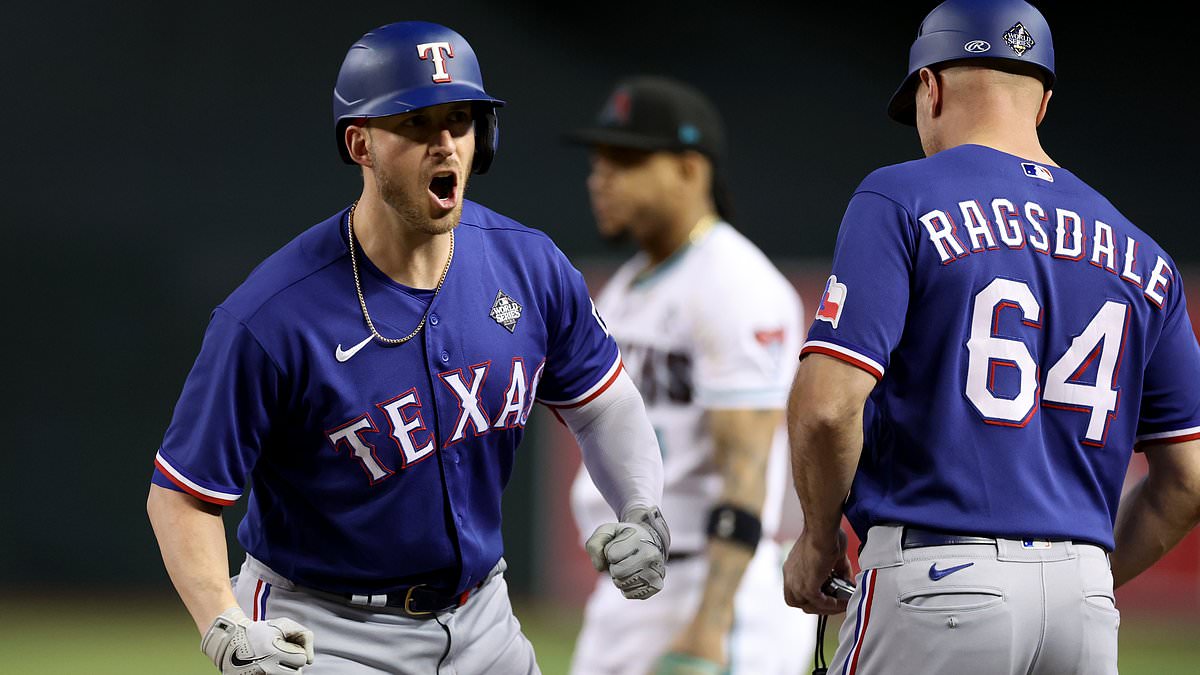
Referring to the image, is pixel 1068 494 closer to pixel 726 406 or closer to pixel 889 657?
pixel 889 657

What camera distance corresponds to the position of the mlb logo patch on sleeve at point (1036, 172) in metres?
3.02

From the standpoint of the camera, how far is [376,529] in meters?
3.04

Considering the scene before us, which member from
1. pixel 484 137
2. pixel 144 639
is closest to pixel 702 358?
pixel 484 137

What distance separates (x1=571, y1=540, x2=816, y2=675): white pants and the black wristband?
0.13 m

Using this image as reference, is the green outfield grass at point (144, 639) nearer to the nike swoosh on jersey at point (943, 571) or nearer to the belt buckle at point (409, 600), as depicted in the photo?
the belt buckle at point (409, 600)

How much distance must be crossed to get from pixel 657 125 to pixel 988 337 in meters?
2.32

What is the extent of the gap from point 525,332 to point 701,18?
9849 millimetres

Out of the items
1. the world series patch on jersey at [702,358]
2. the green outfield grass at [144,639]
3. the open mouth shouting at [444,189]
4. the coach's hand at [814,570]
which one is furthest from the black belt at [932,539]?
the green outfield grass at [144,639]

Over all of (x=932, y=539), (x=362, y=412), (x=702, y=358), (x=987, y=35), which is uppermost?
(x=987, y=35)

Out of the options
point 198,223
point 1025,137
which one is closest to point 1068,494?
point 1025,137

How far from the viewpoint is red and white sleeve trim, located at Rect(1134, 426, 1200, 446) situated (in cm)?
319

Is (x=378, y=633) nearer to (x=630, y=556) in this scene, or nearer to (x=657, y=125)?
(x=630, y=556)

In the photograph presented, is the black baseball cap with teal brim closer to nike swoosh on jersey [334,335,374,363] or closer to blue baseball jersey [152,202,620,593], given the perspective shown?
blue baseball jersey [152,202,620,593]

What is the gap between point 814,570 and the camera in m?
3.05
